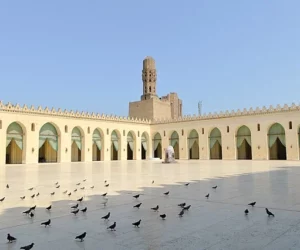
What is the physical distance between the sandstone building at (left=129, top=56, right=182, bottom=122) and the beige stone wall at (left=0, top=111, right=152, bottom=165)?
19.6 ft

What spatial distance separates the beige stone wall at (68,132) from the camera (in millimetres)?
26814

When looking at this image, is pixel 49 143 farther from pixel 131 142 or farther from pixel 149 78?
pixel 149 78

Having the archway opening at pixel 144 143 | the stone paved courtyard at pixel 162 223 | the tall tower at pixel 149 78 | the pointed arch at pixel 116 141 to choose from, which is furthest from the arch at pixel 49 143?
the stone paved courtyard at pixel 162 223

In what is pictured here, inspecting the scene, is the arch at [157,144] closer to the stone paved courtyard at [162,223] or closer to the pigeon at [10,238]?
the stone paved courtyard at [162,223]

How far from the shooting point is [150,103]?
45.3 meters

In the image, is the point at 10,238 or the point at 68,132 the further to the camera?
the point at 68,132

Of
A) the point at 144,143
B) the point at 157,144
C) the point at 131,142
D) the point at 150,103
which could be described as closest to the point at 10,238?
the point at 131,142

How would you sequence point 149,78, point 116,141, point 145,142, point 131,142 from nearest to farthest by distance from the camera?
1. point 116,141
2. point 131,142
3. point 145,142
4. point 149,78

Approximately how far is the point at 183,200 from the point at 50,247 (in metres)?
3.56

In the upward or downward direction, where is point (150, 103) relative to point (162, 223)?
upward

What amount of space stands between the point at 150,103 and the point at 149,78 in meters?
7.78

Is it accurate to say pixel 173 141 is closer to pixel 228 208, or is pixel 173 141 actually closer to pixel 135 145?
pixel 135 145

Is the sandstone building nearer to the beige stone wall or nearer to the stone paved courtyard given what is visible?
the beige stone wall

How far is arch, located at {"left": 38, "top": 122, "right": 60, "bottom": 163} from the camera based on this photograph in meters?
29.4
